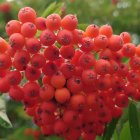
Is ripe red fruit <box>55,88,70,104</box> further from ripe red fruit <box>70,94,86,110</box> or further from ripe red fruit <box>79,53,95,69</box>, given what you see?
ripe red fruit <box>79,53,95,69</box>

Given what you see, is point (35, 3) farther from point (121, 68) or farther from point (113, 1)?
point (121, 68)

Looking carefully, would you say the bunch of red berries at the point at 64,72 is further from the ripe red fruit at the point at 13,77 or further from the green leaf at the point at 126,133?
the green leaf at the point at 126,133

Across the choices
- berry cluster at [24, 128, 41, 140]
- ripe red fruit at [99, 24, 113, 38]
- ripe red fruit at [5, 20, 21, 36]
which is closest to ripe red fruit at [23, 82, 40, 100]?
ripe red fruit at [5, 20, 21, 36]

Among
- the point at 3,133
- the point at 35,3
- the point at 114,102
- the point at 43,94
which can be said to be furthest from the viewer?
the point at 35,3

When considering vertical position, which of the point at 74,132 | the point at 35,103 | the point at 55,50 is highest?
the point at 55,50

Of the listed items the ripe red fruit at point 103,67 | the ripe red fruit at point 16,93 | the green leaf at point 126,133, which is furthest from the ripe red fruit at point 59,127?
the green leaf at point 126,133

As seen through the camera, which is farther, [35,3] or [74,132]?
[35,3]

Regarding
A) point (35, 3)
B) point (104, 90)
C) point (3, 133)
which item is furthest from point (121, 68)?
point (35, 3)
